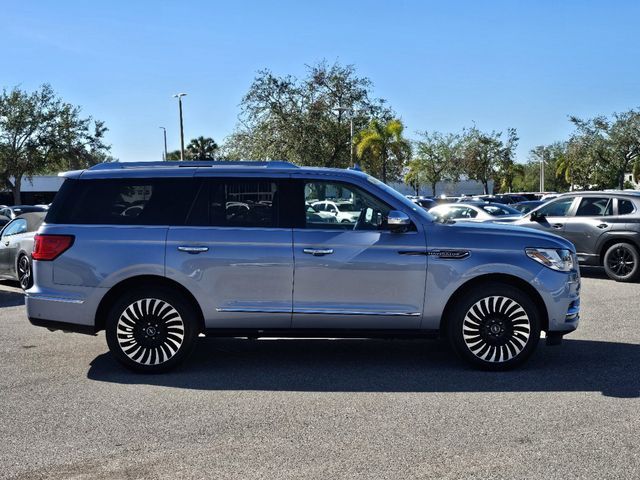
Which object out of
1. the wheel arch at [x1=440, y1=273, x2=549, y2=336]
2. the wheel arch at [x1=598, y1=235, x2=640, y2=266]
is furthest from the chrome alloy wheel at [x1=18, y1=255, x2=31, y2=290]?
the wheel arch at [x1=598, y1=235, x2=640, y2=266]

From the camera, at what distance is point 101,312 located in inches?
249

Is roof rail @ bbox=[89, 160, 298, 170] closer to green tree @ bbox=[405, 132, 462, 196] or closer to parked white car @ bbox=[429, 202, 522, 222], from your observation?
parked white car @ bbox=[429, 202, 522, 222]

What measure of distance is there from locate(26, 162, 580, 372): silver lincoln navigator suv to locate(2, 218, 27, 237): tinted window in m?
7.11

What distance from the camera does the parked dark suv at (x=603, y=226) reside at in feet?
40.8

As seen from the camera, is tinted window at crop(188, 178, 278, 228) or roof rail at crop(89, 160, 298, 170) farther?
roof rail at crop(89, 160, 298, 170)

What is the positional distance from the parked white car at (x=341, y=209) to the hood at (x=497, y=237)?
27.1 inches

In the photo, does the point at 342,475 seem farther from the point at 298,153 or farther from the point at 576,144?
the point at 576,144

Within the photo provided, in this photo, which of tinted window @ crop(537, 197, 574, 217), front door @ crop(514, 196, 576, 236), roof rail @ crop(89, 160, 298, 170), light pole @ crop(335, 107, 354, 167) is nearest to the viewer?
roof rail @ crop(89, 160, 298, 170)

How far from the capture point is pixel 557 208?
13.7 meters

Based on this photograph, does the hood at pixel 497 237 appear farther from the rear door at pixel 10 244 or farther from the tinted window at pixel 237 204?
the rear door at pixel 10 244

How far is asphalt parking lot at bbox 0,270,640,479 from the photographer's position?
4.18 meters

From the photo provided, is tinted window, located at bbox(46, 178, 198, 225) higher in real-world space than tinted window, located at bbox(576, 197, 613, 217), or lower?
higher

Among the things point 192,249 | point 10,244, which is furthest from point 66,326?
point 10,244

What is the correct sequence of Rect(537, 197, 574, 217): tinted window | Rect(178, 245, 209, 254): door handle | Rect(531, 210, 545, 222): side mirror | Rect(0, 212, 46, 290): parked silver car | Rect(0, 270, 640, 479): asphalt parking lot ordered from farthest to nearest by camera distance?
Rect(537, 197, 574, 217): tinted window < Rect(531, 210, 545, 222): side mirror < Rect(0, 212, 46, 290): parked silver car < Rect(178, 245, 209, 254): door handle < Rect(0, 270, 640, 479): asphalt parking lot
